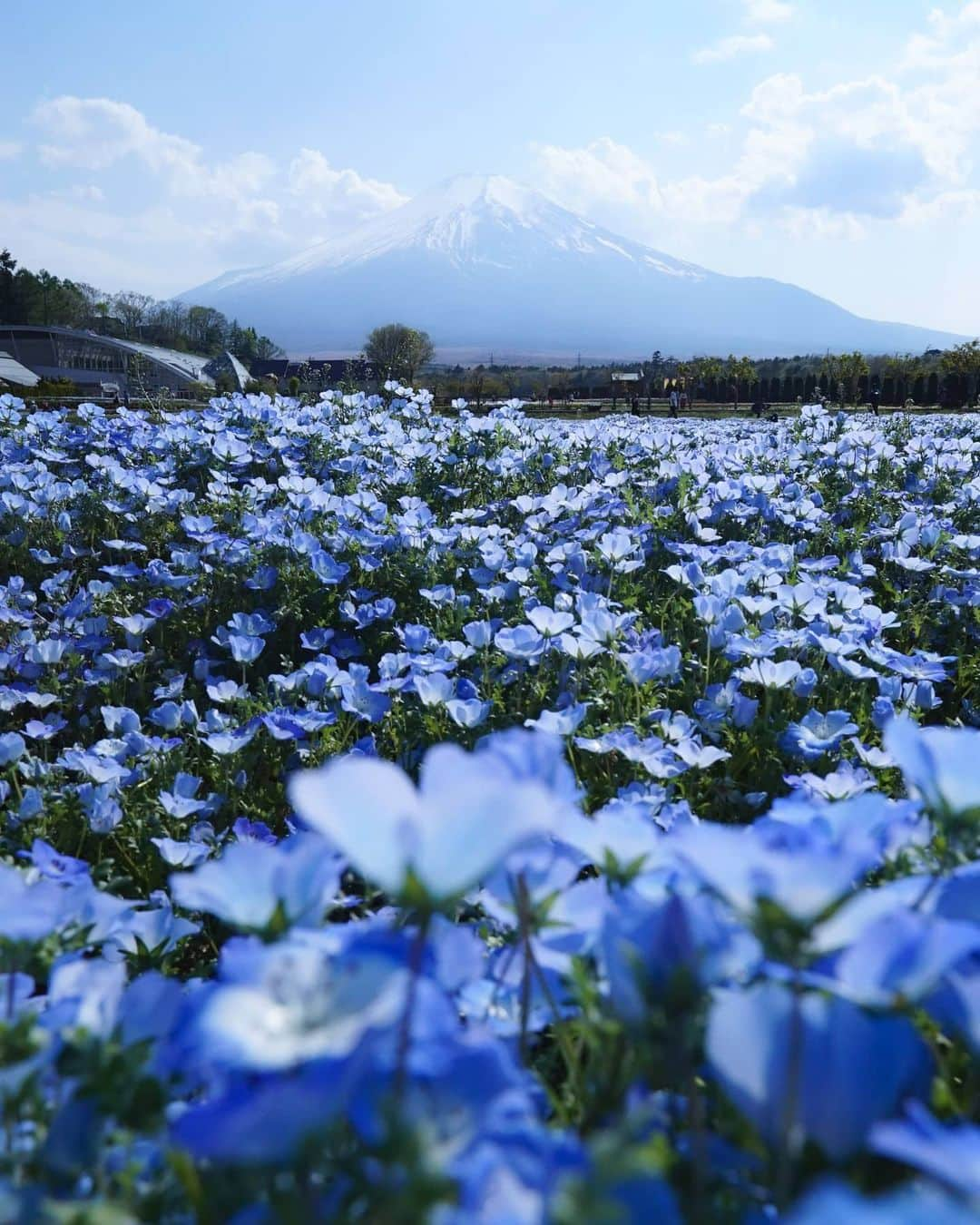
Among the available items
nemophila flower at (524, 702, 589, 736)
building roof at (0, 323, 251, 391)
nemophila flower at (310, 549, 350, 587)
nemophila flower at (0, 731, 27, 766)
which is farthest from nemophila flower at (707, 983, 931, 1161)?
building roof at (0, 323, 251, 391)

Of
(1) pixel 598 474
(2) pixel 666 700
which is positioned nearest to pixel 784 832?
(2) pixel 666 700

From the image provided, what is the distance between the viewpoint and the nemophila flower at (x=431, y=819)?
0.49m

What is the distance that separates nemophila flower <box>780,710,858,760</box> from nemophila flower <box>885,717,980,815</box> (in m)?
1.48

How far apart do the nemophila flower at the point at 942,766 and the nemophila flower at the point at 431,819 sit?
0.87 ft

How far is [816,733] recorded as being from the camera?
216 centimetres

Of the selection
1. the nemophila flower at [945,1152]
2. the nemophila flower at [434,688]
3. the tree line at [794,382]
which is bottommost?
the nemophila flower at [434,688]

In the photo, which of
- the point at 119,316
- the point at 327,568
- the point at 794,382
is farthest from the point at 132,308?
the point at 327,568

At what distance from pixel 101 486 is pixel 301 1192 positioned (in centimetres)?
481

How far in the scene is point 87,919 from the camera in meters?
0.83

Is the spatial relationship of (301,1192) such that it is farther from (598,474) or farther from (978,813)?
(598,474)

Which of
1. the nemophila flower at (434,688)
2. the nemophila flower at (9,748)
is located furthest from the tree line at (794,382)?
the nemophila flower at (9,748)

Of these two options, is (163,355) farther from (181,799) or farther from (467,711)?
(467,711)

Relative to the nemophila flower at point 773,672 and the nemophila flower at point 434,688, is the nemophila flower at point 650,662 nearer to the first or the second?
the nemophila flower at point 773,672

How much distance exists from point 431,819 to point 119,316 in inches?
4064
